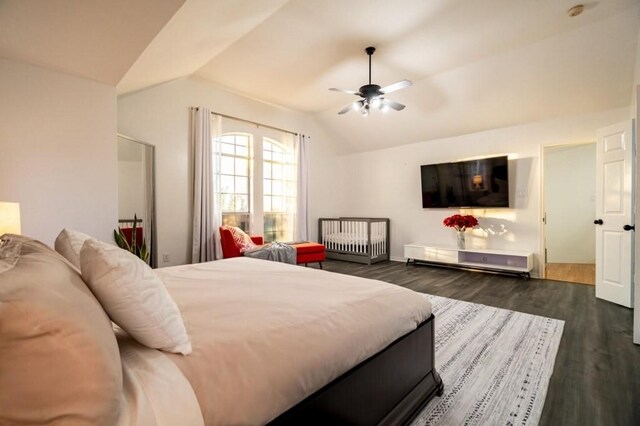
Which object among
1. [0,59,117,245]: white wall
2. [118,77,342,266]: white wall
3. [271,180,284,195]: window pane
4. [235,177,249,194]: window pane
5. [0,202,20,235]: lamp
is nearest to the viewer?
[0,202,20,235]: lamp

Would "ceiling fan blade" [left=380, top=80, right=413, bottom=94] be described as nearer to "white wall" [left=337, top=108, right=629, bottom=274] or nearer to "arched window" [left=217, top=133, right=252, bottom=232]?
"white wall" [left=337, top=108, right=629, bottom=274]

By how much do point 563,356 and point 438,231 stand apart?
3.68 m

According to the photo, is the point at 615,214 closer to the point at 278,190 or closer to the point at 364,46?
the point at 364,46

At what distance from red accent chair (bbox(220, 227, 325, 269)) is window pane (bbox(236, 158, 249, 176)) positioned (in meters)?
1.21

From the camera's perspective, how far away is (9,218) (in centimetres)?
180

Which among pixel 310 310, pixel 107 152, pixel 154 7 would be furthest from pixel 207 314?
pixel 107 152

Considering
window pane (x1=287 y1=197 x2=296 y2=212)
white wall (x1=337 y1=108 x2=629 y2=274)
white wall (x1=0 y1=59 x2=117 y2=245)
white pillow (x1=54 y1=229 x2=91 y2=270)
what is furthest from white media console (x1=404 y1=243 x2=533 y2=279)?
white pillow (x1=54 y1=229 x2=91 y2=270)

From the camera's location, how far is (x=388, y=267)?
18.0 feet

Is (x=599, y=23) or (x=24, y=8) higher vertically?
(x=599, y=23)

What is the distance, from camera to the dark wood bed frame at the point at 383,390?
104 cm

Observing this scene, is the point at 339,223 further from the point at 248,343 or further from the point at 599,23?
the point at 248,343

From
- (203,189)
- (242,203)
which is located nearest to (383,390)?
(203,189)

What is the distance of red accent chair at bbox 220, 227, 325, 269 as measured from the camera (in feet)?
13.8

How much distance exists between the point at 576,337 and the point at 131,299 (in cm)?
323
